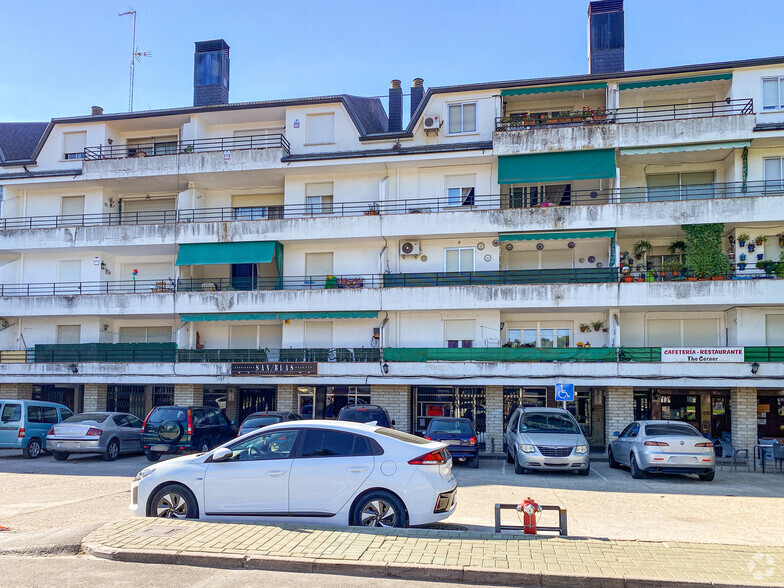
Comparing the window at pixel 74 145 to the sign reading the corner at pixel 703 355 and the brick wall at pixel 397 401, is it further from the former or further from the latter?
the sign reading the corner at pixel 703 355

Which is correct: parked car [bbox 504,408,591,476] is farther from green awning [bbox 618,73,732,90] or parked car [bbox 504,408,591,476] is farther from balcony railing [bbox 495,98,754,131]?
green awning [bbox 618,73,732,90]

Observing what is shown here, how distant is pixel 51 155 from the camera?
34188 mm

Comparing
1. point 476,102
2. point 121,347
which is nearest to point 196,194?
point 121,347

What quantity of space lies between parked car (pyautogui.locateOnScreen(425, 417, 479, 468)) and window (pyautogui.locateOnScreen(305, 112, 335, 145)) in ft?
50.2

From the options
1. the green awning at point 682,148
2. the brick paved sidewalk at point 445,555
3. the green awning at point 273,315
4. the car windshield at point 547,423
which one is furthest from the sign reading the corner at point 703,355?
the brick paved sidewalk at point 445,555

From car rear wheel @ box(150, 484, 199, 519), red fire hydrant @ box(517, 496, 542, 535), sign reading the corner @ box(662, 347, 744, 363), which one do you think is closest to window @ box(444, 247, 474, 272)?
sign reading the corner @ box(662, 347, 744, 363)

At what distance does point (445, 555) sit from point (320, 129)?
1015 inches

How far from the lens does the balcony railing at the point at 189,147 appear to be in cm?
3191

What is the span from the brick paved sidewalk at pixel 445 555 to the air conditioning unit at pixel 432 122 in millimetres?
22799

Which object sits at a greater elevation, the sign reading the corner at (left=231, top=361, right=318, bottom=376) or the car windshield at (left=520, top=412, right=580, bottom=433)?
the sign reading the corner at (left=231, top=361, right=318, bottom=376)

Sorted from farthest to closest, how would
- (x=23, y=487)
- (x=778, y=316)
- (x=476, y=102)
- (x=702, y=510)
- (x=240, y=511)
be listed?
(x=476, y=102)
(x=778, y=316)
(x=23, y=487)
(x=702, y=510)
(x=240, y=511)

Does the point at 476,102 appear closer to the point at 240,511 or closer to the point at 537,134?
the point at 537,134

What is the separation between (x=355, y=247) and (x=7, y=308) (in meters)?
16.2

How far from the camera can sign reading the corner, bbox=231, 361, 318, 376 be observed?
28.6m
